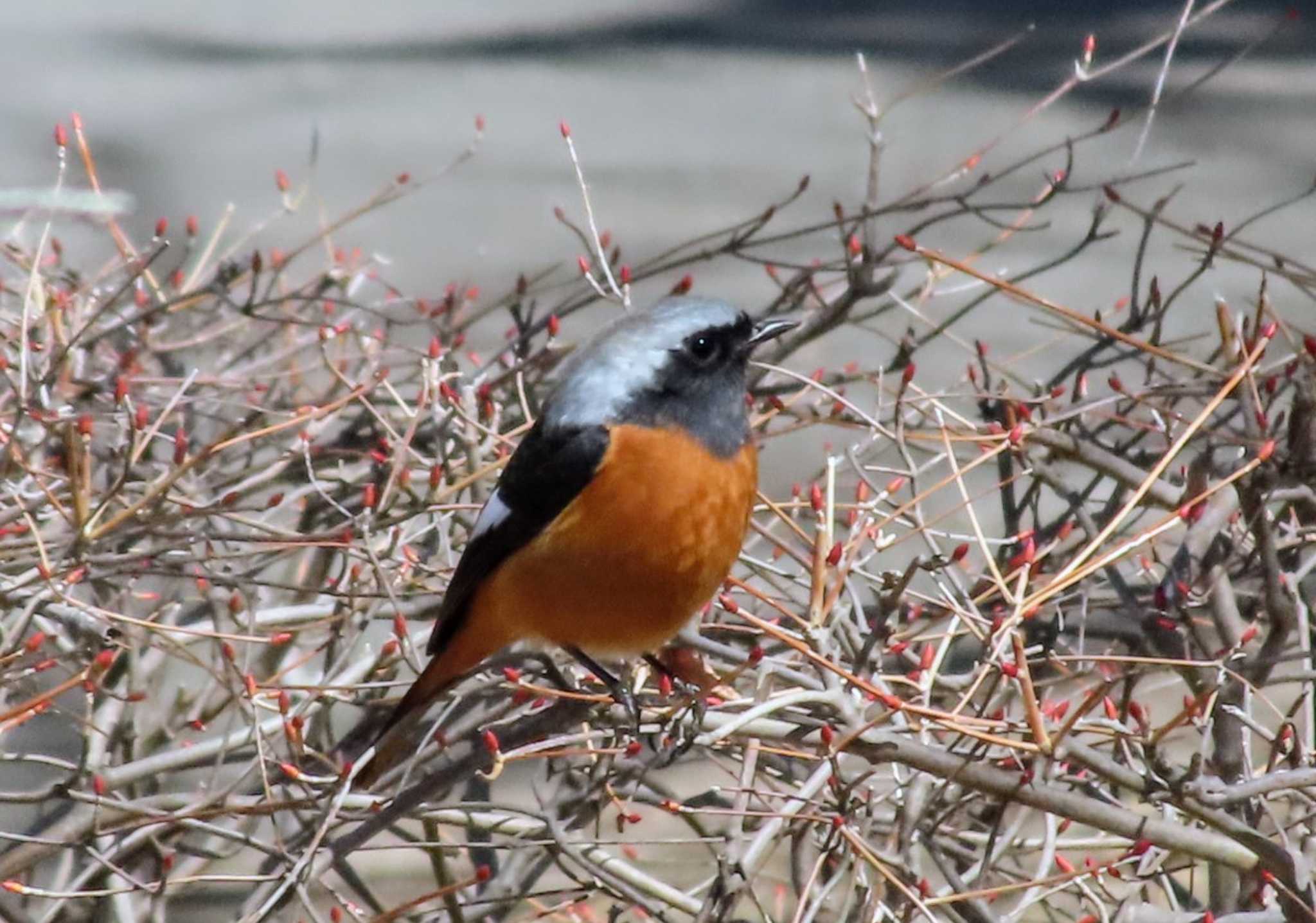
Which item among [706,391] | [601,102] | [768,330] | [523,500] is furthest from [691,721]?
[601,102]

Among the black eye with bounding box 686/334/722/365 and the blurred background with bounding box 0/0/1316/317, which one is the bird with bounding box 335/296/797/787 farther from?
the blurred background with bounding box 0/0/1316/317

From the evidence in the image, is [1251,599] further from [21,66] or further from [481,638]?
[21,66]

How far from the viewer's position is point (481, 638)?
3.41m

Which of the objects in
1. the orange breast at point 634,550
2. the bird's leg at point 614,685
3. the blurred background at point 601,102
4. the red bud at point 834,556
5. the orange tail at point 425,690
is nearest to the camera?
the red bud at point 834,556

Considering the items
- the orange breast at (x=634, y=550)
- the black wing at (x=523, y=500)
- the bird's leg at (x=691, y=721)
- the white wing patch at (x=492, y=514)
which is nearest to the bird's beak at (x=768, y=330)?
the orange breast at (x=634, y=550)

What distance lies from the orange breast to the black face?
1.5 inches

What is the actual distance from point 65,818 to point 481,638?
3.54 feet

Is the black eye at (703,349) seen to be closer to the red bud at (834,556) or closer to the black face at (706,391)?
the black face at (706,391)

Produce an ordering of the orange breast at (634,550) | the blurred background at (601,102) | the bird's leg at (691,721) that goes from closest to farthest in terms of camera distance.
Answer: the bird's leg at (691,721) < the orange breast at (634,550) < the blurred background at (601,102)

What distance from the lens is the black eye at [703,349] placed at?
3352mm

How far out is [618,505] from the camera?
3.22 metres

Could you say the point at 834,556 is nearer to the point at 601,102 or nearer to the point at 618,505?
the point at 618,505

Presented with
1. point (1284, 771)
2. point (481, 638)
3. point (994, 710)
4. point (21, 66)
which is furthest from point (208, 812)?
point (21, 66)

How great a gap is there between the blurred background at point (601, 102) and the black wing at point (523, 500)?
2996 mm
